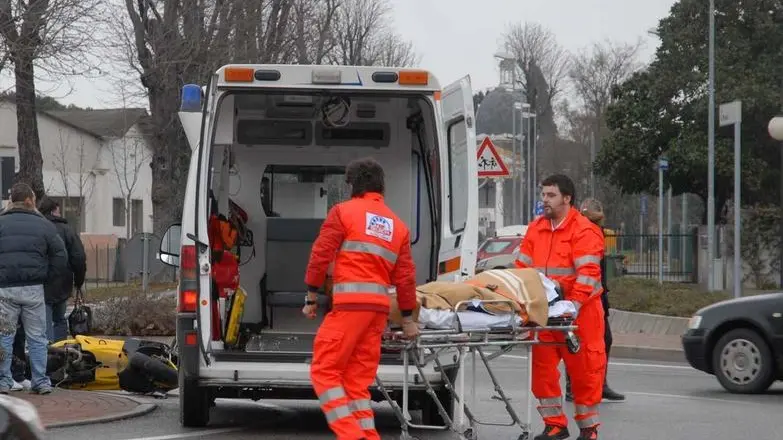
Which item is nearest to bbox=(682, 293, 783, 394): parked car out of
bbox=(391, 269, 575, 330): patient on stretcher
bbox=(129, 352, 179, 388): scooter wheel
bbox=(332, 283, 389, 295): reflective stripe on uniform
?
bbox=(129, 352, 179, 388): scooter wheel

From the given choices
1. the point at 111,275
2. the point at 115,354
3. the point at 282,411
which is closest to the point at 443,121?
the point at 282,411

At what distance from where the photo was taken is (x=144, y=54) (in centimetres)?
3275

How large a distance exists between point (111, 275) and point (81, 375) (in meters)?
33.6

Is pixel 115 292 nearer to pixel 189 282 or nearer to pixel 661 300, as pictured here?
pixel 661 300

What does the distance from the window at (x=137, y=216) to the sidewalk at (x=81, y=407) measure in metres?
50.6

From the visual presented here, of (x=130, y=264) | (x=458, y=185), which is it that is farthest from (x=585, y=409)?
(x=130, y=264)

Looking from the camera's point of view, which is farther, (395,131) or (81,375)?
(81,375)

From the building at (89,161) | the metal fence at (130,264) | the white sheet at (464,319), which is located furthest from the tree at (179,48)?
the white sheet at (464,319)

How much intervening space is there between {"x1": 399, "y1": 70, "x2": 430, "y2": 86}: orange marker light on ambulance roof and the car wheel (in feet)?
18.9

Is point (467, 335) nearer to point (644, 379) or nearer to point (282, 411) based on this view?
point (282, 411)

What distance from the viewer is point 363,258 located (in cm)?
832

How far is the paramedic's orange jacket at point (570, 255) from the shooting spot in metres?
9.76

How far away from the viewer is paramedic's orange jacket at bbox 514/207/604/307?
9758mm

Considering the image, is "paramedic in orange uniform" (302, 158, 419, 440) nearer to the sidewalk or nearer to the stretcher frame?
the stretcher frame
